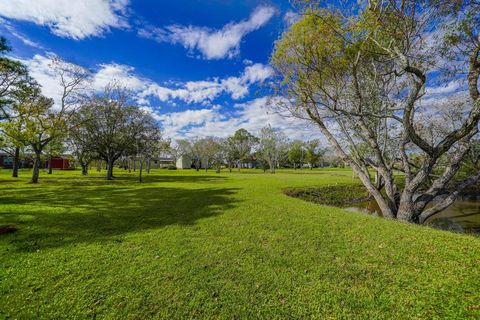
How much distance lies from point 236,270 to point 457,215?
17.9 m

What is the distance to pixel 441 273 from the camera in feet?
12.6

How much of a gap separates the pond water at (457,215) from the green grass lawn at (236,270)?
8196mm

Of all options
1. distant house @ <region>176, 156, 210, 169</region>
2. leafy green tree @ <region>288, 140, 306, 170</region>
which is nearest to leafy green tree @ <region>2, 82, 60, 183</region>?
distant house @ <region>176, 156, 210, 169</region>

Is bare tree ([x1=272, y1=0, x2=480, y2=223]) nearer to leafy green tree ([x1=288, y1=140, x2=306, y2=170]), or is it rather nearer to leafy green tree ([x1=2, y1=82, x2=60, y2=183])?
leafy green tree ([x1=2, y1=82, x2=60, y2=183])

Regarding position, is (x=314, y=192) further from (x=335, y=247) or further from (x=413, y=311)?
(x=413, y=311)

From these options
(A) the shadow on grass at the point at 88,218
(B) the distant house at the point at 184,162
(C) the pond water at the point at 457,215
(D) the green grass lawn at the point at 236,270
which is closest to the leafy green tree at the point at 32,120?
(A) the shadow on grass at the point at 88,218

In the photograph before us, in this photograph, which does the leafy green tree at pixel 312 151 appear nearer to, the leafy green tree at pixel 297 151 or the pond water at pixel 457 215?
the leafy green tree at pixel 297 151

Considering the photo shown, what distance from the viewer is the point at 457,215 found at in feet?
44.9

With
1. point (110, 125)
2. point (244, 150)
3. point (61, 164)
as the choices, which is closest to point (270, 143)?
point (244, 150)

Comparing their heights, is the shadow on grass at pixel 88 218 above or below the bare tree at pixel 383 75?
below

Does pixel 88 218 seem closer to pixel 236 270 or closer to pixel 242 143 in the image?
pixel 236 270

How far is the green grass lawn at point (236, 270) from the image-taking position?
9.96ft

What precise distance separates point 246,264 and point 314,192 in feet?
48.4

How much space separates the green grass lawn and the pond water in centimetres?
820
